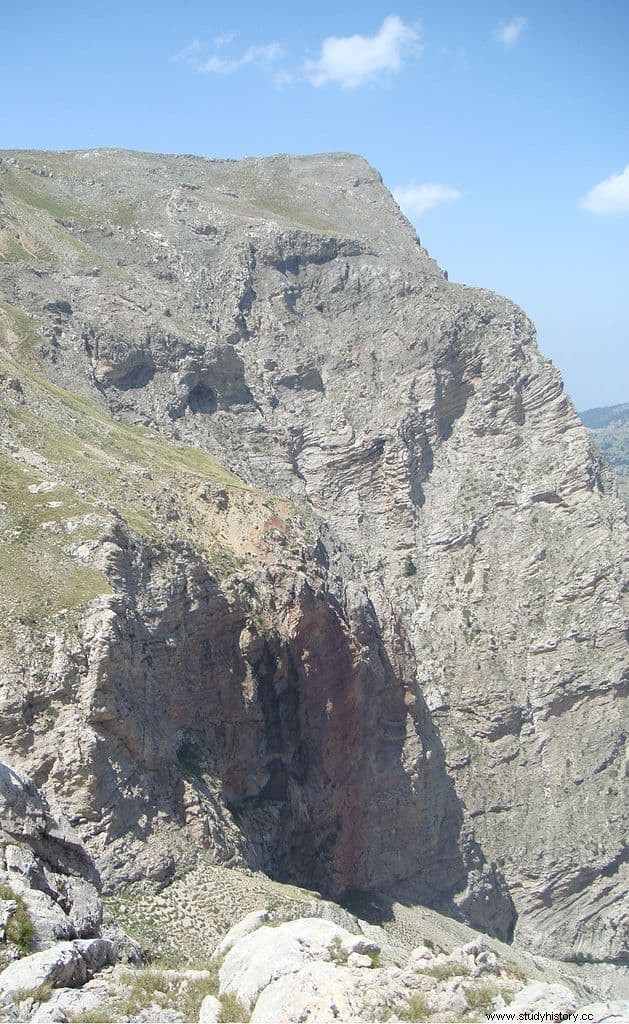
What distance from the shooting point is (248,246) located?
110812 mm

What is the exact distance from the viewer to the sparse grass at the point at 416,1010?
69.5 ft

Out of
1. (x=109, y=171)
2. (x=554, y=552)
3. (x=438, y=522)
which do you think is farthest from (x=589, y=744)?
(x=109, y=171)

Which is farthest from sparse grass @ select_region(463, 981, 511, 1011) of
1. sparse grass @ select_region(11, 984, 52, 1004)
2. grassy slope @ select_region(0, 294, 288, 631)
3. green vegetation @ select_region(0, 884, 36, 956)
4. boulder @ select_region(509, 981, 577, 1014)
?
grassy slope @ select_region(0, 294, 288, 631)

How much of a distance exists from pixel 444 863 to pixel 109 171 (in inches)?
3826

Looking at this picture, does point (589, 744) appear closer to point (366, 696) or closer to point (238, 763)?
point (366, 696)

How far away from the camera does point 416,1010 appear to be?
21375 mm

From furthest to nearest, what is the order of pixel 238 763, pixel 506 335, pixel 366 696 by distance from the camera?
pixel 506 335 → pixel 366 696 → pixel 238 763

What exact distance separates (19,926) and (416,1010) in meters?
A: 9.27

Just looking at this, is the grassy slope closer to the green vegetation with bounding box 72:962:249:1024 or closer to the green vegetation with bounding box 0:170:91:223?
the green vegetation with bounding box 72:962:249:1024

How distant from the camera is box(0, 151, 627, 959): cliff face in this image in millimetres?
44000

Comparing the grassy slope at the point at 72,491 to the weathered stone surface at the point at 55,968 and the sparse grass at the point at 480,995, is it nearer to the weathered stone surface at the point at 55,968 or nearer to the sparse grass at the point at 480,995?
the weathered stone surface at the point at 55,968

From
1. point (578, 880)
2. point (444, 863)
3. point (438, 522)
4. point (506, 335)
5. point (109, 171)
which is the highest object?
point (109, 171)

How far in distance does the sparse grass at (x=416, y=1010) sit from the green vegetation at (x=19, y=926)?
8.58 metres

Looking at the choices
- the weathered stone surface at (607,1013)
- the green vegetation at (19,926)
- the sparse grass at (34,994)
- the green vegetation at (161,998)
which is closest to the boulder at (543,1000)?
the weathered stone surface at (607,1013)
